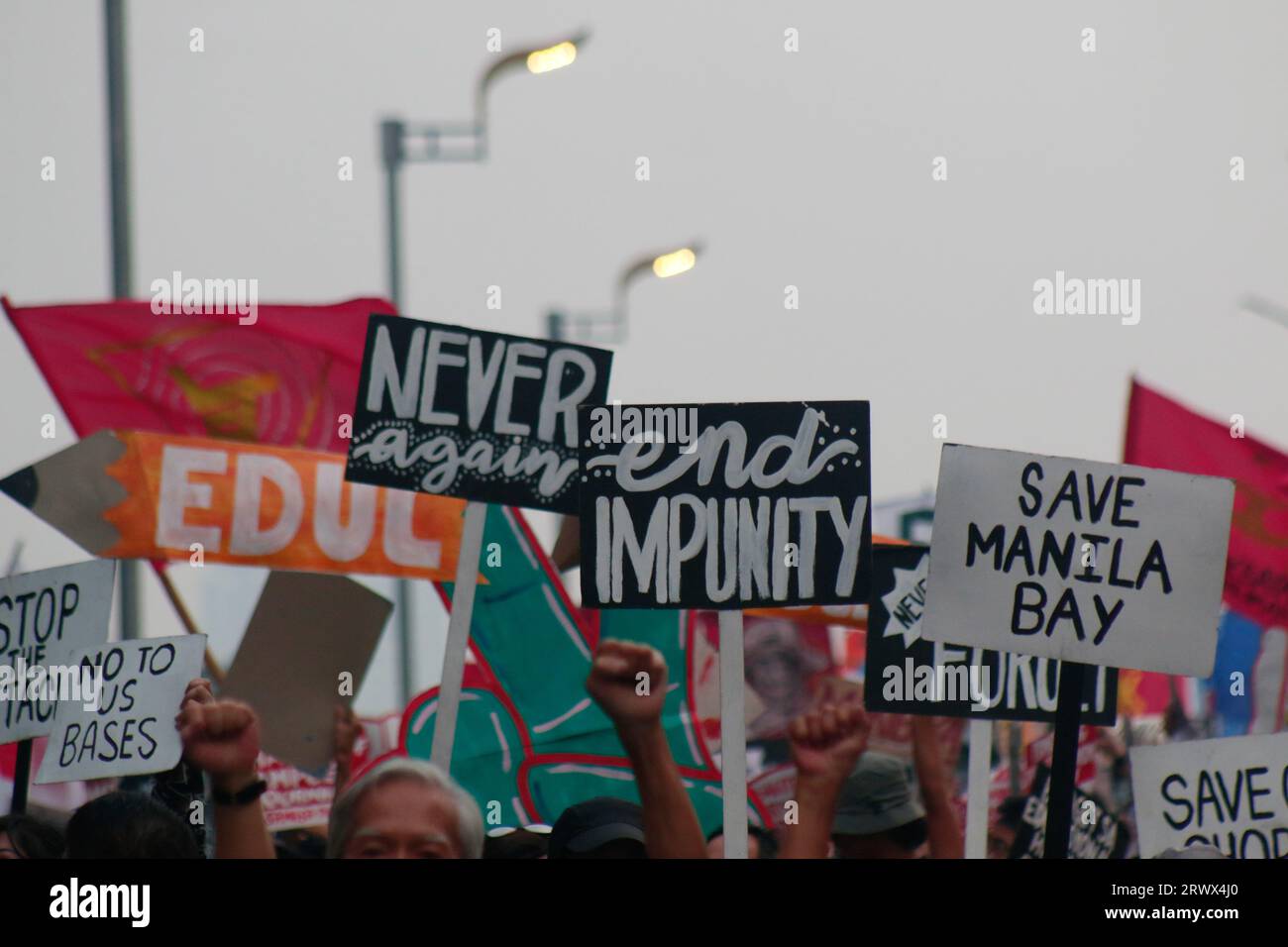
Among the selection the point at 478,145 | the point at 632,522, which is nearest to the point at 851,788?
the point at 632,522

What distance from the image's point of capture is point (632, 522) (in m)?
5.41

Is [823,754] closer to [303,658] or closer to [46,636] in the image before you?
[46,636]

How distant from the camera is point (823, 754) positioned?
467cm

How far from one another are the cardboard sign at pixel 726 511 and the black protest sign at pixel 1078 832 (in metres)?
2.49

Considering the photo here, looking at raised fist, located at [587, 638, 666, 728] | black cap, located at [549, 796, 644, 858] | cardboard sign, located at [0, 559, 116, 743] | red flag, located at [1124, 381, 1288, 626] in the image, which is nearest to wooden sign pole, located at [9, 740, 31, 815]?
cardboard sign, located at [0, 559, 116, 743]

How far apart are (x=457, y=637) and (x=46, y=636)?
4.83ft

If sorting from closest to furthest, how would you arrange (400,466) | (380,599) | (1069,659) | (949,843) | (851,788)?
(1069,659), (851,788), (949,843), (400,466), (380,599)

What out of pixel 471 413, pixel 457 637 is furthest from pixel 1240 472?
pixel 457 637

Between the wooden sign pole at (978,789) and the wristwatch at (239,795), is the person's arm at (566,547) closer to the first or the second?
the wooden sign pole at (978,789)

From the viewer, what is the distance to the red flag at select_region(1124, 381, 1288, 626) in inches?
379

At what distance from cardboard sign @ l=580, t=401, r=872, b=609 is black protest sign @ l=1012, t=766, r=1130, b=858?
249cm

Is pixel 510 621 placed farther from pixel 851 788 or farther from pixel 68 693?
pixel 851 788

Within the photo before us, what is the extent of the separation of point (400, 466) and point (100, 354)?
10.3 ft

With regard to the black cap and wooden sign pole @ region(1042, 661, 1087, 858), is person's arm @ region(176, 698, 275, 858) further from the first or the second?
wooden sign pole @ region(1042, 661, 1087, 858)
